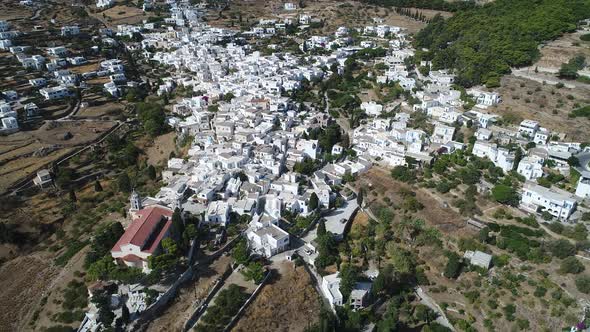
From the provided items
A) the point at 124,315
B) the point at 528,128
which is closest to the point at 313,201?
the point at 124,315

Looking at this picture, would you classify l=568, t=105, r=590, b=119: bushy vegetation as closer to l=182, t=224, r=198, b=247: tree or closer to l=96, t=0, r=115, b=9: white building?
l=182, t=224, r=198, b=247: tree

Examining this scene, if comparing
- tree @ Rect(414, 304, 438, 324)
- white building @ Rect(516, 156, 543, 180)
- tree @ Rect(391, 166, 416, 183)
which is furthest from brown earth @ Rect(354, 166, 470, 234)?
white building @ Rect(516, 156, 543, 180)

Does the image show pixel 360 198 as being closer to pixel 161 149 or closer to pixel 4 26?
pixel 161 149

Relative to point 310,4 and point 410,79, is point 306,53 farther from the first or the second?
point 310,4

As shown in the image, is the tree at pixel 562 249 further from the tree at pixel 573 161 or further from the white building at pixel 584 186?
the tree at pixel 573 161

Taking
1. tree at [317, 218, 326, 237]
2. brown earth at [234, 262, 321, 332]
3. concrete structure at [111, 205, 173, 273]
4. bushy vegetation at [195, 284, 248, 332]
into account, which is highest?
concrete structure at [111, 205, 173, 273]
